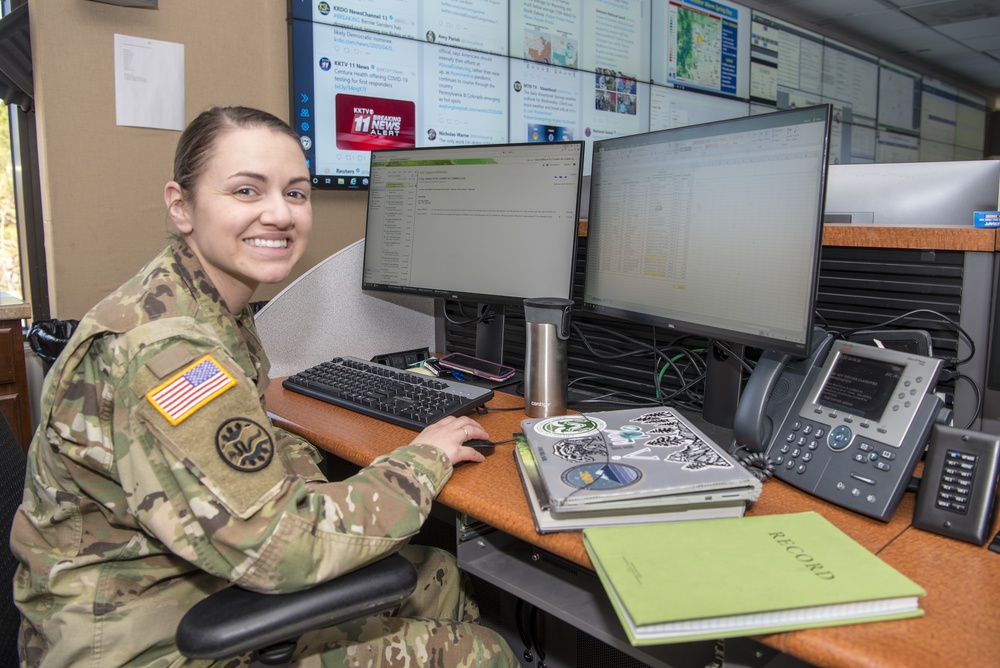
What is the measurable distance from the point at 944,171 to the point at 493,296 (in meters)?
1.02

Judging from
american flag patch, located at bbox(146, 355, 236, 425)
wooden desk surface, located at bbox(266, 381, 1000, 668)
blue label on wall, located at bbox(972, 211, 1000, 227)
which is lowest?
wooden desk surface, located at bbox(266, 381, 1000, 668)

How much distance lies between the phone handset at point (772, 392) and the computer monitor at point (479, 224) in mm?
449

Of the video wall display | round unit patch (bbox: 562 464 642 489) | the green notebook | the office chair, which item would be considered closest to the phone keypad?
the green notebook

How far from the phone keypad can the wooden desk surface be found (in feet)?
0.12

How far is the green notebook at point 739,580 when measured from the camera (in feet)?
1.86

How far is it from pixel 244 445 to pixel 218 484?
5cm

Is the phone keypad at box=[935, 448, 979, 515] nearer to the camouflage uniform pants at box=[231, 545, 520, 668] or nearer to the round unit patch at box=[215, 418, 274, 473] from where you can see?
the camouflage uniform pants at box=[231, 545, 520, 668]

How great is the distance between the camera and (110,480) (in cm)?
83

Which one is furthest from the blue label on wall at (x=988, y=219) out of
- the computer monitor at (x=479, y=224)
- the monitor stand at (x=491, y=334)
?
the monitor stand at (x=491, y=334)

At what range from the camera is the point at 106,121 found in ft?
5.45

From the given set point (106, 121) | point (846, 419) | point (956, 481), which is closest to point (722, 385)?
point (846, 419)

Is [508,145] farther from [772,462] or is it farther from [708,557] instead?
[708,557]

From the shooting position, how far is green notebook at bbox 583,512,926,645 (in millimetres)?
568

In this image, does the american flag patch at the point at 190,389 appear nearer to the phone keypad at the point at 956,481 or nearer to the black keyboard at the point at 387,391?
the black keyboard at the point at 387,391
